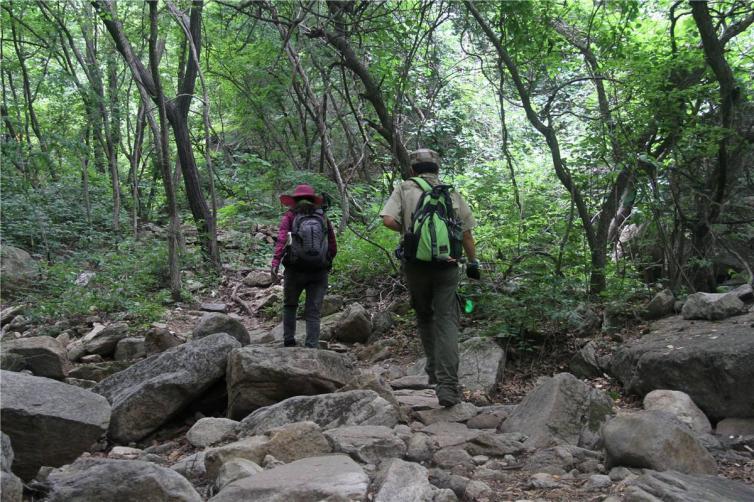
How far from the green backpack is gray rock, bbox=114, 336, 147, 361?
4.84 m

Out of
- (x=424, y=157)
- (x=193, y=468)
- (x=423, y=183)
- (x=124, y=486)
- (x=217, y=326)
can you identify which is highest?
(x=424, y=157)

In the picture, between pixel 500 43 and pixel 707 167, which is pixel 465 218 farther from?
pixel 707 167

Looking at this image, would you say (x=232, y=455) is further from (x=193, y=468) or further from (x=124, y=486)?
(x=124, y=486)

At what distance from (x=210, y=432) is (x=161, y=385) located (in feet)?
2.95

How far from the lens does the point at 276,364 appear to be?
590 centimetres

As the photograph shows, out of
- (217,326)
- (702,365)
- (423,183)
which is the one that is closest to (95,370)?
(217,326)

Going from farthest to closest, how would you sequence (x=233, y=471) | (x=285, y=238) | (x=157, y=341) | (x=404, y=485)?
(x=157, y=341) → (x=285, y=238) → (x=233, y=471) → (x=404, y=485)

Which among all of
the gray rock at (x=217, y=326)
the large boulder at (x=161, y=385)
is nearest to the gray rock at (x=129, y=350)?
the gray rock at (x=217, y=326)

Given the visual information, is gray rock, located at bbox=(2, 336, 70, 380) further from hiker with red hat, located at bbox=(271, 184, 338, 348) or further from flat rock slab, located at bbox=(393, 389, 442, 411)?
flat rock slab, located at bbox=(393, 389, 442, 411)

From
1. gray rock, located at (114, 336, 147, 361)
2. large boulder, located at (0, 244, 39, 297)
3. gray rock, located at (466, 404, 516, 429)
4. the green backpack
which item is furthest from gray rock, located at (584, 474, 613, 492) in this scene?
large boulder, located at (0, 244, 39, 297)

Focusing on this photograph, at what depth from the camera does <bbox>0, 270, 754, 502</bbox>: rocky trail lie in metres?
3.29

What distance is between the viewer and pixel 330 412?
16.3 feet

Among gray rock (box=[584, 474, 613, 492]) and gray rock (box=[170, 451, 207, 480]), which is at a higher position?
gray rock (box=[584, 474, 613, 492])

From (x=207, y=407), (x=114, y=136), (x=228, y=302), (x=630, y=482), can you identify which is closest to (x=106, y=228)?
(x=114, y=136)
